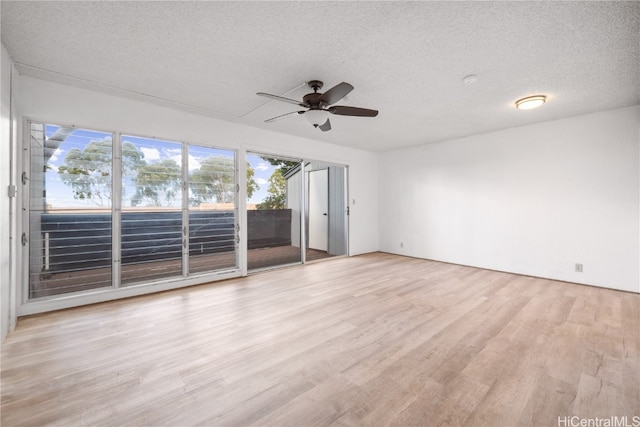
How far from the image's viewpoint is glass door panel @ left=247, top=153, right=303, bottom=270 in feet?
15.3

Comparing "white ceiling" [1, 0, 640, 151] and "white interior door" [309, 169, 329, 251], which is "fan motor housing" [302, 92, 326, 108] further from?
"white interior door" [309, 169, 329, 251]

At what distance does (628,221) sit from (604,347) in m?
2.53

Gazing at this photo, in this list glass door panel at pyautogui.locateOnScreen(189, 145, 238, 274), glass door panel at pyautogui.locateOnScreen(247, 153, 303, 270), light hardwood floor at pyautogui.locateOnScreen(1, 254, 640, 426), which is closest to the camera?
light hardwood floor at pyautogui.locateOnScreen(1, 254, 640, 426)

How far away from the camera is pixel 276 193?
16.5 ft

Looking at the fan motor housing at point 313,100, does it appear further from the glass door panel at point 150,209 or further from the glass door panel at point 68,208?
the glass door panel at point 68,208

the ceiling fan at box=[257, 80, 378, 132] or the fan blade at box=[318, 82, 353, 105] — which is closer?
the fan blade at box=[318, 82, 353, 105]

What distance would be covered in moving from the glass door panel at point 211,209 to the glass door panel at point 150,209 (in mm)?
191

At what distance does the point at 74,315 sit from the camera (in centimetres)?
284

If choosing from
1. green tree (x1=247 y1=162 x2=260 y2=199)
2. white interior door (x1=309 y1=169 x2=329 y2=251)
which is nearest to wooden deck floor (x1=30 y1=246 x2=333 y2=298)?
green tree (x1=247 y1=162 x2=260 y2=199)

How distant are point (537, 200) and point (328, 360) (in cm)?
440

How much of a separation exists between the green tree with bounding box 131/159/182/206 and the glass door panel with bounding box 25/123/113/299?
0.33m

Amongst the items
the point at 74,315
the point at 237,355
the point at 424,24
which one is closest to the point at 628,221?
the point at 424,24

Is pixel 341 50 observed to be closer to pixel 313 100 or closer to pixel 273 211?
pixel 313 100

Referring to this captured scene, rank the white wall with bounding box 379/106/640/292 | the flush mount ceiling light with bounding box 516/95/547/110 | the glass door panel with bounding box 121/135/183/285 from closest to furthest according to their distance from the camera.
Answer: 1. the flush mount ceiling light with bounding box 516/95/547/110
2. the glass door panel with bounding box 121/135/183/285
3. the white wall with bounding box 379/106/640/292
